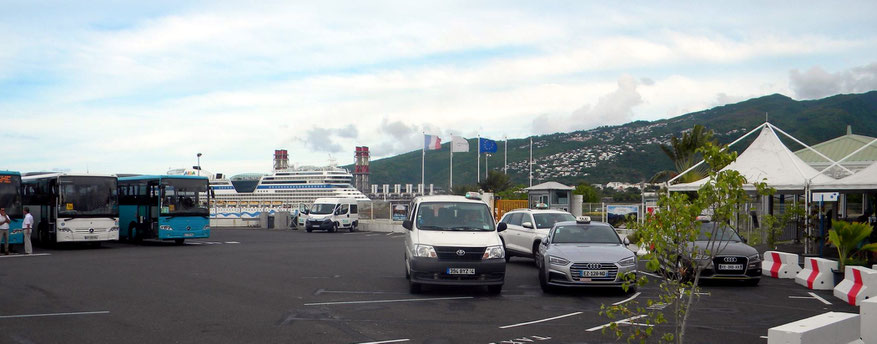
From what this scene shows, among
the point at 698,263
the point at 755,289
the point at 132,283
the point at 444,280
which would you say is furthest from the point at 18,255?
the point at 698,263

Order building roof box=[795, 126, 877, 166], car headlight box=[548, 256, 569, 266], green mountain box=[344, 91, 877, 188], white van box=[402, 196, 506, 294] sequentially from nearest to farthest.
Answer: white van box=[402, 196, 506, 294], car headlight box=[548, 256, 569, 266], building roof box=[795, 126, 877, 166], green mountain box=[344, 91, 877, 188]

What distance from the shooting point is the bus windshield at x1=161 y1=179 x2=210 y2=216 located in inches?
1131

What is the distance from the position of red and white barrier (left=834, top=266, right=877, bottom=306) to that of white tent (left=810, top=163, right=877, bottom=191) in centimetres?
810

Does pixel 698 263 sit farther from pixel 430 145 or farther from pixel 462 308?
pixel 430 145

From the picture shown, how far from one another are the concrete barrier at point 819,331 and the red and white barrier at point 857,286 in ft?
19.1

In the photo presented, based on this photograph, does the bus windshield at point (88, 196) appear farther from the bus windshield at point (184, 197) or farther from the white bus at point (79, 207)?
the bus windshield at point (184, 197)

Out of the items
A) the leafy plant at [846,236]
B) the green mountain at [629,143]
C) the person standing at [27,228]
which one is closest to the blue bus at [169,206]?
the person standing at [27,228]

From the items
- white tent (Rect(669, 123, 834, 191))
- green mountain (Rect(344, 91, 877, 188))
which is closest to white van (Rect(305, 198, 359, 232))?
white tent (Rect(669, 123, 834, 191))

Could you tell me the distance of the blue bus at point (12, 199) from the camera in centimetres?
2495

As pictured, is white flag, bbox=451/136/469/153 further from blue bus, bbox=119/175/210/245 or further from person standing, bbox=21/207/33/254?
person standing, bbox=21/207/33/254

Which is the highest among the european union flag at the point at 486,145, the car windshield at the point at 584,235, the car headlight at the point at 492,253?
the european union flag at the point at 486,145

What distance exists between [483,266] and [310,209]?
35726mm

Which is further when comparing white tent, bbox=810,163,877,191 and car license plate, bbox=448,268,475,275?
white tent, bbox=810,163,877,191

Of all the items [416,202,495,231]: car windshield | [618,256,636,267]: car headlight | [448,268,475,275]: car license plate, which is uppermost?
[416,202,495,231]: car windshield
